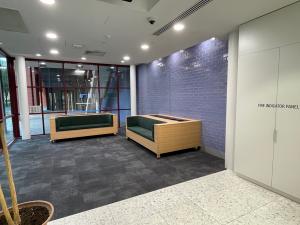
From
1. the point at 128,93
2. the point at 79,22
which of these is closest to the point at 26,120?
the point at 128,93

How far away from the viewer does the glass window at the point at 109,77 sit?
25.9 feet

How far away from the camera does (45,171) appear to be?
357 cm

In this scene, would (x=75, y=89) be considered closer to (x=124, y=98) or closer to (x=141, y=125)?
(x=124, y=98)

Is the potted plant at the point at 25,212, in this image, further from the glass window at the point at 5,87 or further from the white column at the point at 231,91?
the glass window at the point at 5,87

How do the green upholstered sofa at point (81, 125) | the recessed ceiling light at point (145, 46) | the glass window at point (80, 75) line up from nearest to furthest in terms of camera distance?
1. the recessed ceiling light at point (145, 46)
2. the green upholstered sofa at point (81, 125)
3. the glass window at point (80, 75)

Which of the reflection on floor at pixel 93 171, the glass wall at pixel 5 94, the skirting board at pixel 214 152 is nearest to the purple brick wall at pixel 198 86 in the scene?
the skirting board at pixel 214 152

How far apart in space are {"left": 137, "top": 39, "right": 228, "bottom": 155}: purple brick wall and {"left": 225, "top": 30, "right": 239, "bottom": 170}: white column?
→ 583mm

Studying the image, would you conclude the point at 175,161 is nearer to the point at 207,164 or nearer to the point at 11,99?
the point at 207,164

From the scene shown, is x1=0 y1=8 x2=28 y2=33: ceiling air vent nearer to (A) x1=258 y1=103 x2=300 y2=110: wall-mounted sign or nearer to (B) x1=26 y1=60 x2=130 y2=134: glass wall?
(B) x1=26 y1=60 x2=130 y2=134: glass wall

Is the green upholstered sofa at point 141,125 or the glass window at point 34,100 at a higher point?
the glass window at point 34,100

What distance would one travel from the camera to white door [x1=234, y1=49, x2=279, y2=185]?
267 centimetres

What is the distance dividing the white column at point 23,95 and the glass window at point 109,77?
281 centimetres

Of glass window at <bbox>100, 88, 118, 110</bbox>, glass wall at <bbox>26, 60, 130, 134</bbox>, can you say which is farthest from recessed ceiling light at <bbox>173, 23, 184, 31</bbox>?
glass window at <bbox>100, 88, 118, 110</bbox>

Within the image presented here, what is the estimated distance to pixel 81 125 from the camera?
6227mm
